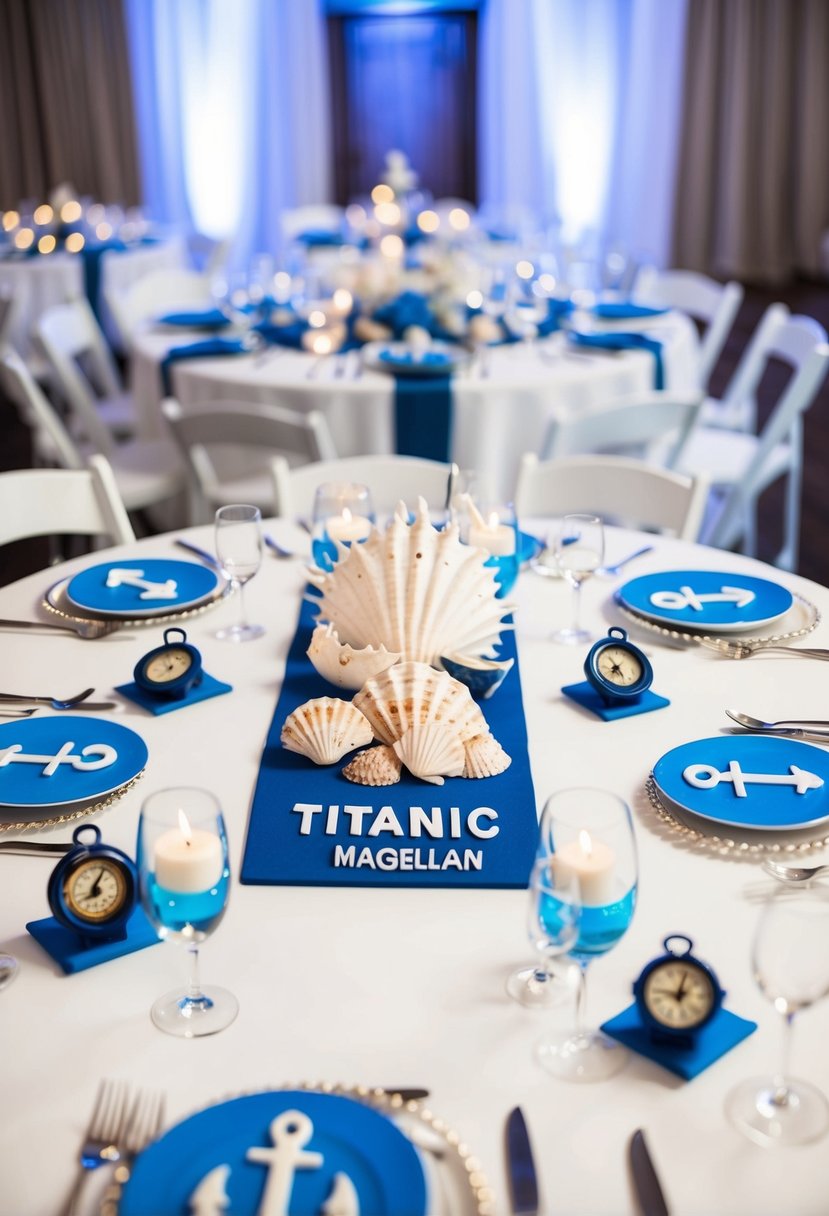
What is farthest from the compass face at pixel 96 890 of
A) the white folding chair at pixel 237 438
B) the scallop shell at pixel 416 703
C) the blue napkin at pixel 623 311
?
the blue napkin at pixel 623 311

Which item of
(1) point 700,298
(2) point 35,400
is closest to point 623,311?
(1) point 700,298

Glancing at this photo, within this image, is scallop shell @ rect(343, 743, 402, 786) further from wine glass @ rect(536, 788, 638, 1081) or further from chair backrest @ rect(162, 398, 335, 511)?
chair backrest @ rect(162, 398, 335, 511)

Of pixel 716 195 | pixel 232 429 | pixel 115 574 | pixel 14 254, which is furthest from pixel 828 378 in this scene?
pixel 115 574

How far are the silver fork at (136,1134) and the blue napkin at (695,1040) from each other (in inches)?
14.2

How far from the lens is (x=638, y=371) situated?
3.58 m

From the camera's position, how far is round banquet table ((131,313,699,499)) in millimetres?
3334

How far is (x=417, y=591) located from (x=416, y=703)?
0.19 metres

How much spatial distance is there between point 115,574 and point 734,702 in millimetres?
967

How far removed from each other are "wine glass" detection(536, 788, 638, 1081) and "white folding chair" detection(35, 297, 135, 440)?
3143 millimetres

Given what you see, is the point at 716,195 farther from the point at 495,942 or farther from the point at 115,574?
the point at 495,942

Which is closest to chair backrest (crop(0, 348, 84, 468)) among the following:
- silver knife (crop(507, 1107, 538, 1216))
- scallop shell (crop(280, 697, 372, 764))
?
scallop shell (crop(280, 697, 372, 764))

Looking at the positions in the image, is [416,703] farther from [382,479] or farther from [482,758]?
[382,479]

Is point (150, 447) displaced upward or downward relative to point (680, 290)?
downward

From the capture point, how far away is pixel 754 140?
9703 mm
